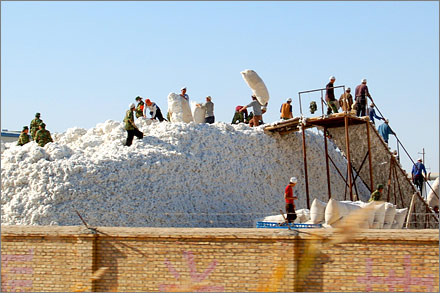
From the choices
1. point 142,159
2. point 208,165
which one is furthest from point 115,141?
point 208,165

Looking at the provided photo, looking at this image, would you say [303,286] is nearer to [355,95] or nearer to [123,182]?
[123,182]

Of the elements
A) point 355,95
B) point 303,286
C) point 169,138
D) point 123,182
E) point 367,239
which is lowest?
point 303,286

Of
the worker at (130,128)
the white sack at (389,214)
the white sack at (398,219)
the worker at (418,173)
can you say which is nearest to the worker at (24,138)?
the worker at (130,128)

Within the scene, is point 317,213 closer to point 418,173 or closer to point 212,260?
point 212,260

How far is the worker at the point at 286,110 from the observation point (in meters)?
21.3

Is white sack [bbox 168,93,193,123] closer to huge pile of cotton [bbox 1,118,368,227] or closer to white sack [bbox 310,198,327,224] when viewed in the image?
huge pile of cotton [bbox 1,118,368,227]

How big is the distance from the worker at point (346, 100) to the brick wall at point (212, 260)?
7227 mm

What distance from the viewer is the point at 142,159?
59.1ft

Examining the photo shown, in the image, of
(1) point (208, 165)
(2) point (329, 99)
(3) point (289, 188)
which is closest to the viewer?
(3) point (289, 188)

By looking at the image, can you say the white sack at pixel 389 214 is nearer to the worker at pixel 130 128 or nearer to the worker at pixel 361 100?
the worker at pixel 361 100

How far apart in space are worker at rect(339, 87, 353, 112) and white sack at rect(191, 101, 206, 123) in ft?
13.6

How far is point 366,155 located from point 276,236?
28.5 ft

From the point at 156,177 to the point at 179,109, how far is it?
3782 mm

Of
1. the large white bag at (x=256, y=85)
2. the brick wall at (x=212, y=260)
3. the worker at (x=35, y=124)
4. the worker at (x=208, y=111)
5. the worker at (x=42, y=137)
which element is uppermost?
the large white bag at (x=256, y=85)
